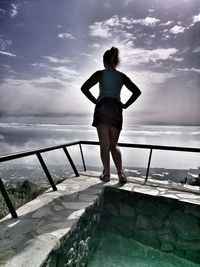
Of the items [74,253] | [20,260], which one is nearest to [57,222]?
[74,253]

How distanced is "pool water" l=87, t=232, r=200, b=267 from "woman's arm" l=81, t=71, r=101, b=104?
224 cm

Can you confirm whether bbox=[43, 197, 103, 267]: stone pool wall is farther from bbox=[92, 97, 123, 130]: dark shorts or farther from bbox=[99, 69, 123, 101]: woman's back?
bbox=[99, 69, 123, 101]: woman's back

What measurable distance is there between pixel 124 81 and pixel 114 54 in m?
0.46

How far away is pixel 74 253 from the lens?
8.86ft

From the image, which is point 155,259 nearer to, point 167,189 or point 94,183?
point 167,189

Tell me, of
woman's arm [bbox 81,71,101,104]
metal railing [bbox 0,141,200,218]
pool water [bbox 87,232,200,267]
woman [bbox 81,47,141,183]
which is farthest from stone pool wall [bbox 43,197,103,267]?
woman's arm [bbox 81,71,101,104]

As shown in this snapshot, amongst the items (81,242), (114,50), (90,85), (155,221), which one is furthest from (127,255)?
(114,50)

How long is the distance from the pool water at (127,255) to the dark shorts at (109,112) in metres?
1.83

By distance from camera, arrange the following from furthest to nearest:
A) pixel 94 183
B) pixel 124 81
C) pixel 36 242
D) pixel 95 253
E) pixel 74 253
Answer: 1. pixel 94 183
2. pixel 124 81
3. pixel 95 253
4. pixel 74 253
5. pixel 36 242

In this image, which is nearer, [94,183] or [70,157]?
[94,183]

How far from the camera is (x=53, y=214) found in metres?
3.03

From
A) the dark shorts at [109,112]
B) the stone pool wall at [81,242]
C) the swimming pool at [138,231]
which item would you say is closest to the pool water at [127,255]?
the swimming pool at [138,231]

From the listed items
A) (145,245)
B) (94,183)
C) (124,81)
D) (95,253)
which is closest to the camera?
(95,253)

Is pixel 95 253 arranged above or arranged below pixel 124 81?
below
